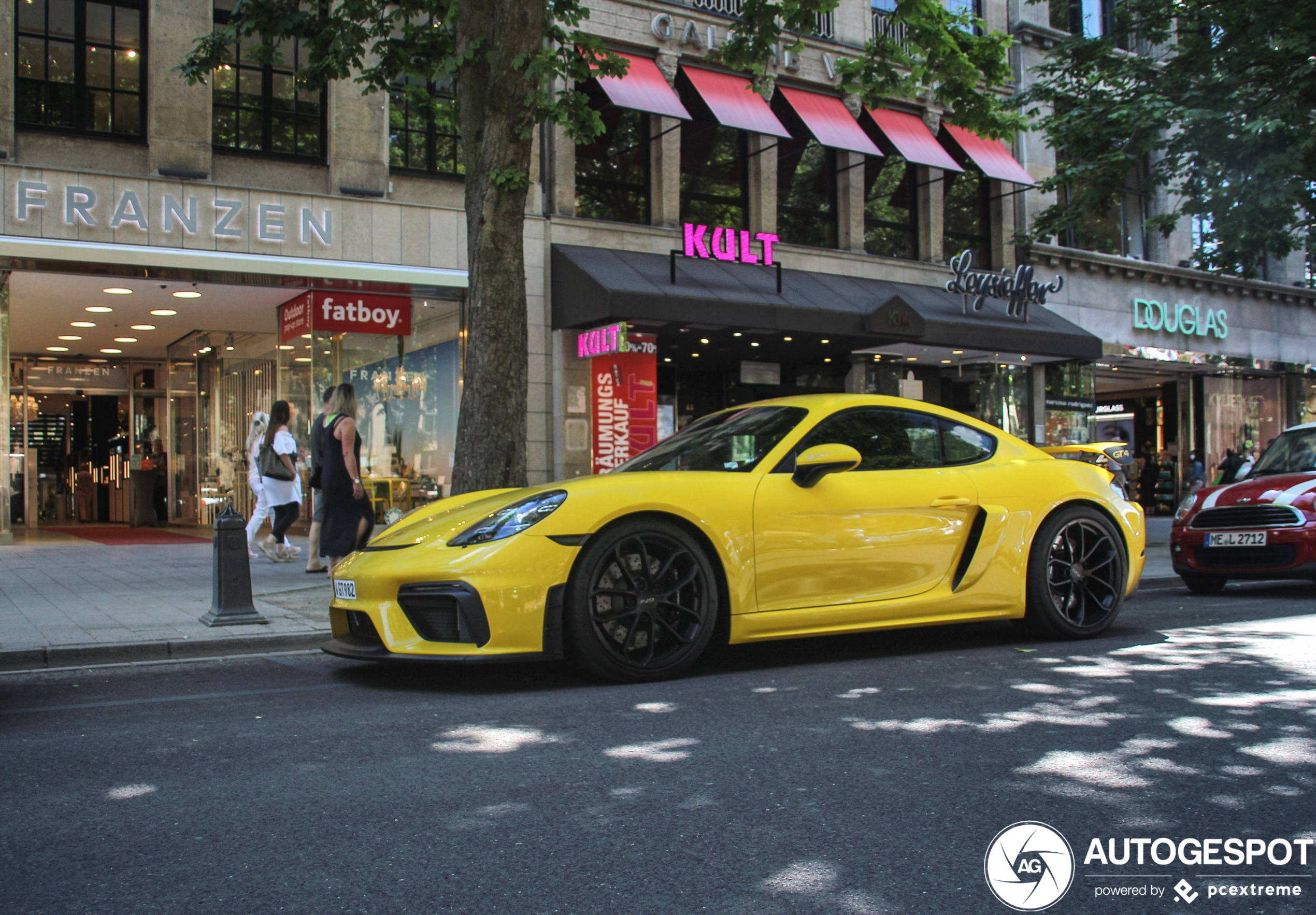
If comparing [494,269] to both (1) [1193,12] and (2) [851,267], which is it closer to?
(2) [851,267]

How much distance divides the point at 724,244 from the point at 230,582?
473 inches

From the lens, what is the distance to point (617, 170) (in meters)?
17.7

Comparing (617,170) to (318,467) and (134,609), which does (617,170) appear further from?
(134,609)

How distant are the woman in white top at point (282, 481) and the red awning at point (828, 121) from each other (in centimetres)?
1025

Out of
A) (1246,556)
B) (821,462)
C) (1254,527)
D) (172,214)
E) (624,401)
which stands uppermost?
(172,214)

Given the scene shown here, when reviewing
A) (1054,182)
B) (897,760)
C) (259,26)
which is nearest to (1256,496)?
(897,760)

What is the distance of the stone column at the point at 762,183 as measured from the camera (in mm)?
18766

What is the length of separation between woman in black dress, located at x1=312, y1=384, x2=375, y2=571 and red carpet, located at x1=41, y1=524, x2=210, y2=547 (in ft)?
20.6

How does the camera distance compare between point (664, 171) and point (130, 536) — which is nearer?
point (130, 536)

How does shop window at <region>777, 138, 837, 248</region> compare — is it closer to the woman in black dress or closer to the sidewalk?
the sidewalk

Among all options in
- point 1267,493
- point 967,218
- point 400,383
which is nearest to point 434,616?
point 1267,493

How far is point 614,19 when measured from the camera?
17.4 meters

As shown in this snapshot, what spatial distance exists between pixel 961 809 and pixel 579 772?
125 cm

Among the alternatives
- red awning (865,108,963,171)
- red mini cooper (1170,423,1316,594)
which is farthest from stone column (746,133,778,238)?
red mini cooper (1170,423,1316,594)
